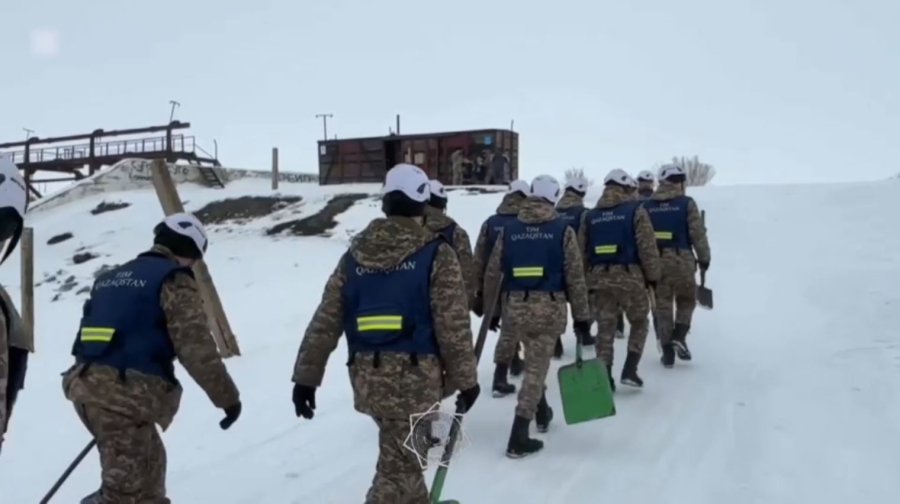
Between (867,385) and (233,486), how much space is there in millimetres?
5628

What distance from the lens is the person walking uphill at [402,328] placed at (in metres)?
3.66

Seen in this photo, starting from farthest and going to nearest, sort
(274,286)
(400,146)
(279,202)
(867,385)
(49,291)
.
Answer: (400,146), (279,202), (49,291), (274,286), (867,385)

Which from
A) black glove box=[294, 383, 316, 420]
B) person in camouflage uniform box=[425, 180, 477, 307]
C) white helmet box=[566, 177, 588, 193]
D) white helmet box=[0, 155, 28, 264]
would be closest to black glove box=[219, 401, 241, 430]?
black glove box=[294, 383, 316, 420]

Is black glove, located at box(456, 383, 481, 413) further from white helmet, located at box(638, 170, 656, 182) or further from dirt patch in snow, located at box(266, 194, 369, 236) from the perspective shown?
dirt patch in snow, located at box(266, 194, 369, 236)

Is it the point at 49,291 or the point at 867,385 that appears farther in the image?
the point at 49,291

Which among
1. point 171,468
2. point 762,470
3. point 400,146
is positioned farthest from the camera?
point 400,146

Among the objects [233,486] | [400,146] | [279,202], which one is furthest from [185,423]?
[400,146]

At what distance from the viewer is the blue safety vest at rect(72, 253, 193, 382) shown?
3.67 metres

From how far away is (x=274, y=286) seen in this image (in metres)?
14.5

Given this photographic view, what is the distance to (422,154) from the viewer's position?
25703 mm

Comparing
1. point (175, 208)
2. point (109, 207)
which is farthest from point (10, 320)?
point (109, 207)

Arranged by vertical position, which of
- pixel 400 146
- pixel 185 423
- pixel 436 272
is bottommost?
pixel 185 423

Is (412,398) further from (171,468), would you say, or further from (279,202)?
(279,202)

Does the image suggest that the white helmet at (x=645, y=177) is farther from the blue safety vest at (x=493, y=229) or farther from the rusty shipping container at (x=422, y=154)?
the rusty shipping container at (x=422, y=154)
